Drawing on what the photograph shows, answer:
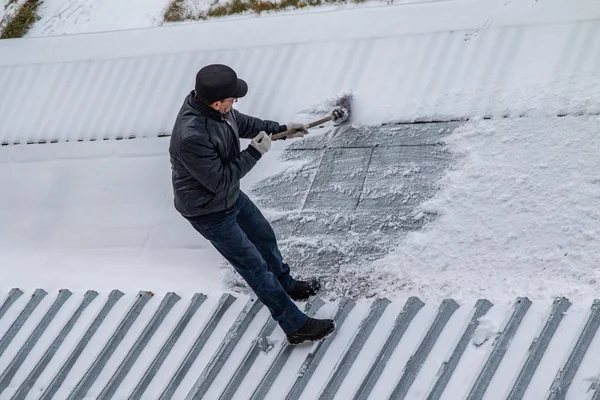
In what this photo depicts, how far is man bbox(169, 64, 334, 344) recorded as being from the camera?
11.9 feet

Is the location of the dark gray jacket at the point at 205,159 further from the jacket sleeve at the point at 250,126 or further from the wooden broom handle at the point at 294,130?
the wooden broom handle at the point at 294,130

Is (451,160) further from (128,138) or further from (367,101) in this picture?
(128,138)

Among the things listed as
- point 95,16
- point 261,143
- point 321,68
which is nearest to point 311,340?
point 261,143

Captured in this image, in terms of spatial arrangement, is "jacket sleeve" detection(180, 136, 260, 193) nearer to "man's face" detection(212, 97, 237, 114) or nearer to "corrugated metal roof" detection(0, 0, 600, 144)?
"man's face" detection(212, 97, 237, 114)

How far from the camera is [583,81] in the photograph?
488 centimetres

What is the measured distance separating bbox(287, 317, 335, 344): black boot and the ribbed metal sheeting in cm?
6

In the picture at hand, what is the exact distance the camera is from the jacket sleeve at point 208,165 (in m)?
3.62

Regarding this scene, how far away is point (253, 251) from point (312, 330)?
53cm

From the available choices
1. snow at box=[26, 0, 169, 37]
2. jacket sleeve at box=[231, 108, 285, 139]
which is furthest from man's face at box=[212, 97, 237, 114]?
snow at box=[26, 0, 169, 37]

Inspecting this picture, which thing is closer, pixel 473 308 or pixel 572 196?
pixel 473 308

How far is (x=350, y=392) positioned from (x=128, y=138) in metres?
2.85

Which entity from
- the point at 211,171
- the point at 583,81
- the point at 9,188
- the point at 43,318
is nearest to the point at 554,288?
the point at 583,81

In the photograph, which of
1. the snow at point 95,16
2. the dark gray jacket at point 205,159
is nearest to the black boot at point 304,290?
the dark gray jacket at point 205,159

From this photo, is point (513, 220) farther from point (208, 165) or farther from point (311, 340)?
point (208, 165)
